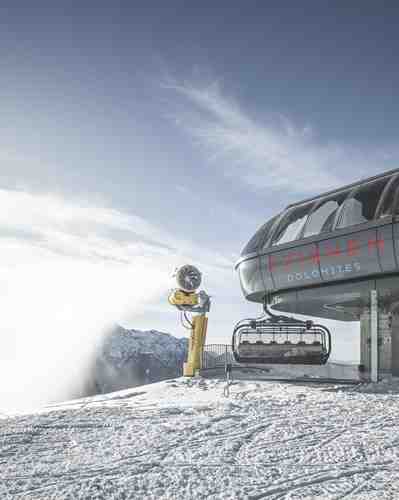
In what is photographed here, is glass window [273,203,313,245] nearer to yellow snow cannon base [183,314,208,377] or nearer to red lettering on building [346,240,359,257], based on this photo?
red lettering on building [346,240,359,257]

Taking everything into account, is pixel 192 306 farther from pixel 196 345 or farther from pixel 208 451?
pixel 208 451

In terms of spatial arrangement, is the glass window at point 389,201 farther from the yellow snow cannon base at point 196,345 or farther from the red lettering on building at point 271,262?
the yellow snow cannon base at point 196,345

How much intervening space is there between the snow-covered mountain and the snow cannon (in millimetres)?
127948

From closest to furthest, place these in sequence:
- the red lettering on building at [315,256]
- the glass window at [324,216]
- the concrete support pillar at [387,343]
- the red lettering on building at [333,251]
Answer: the red lettering on building at [333,251]
the red lettering on building at [315,256]
the glass window at [324,216]
the concrete support pillar at [387,343]

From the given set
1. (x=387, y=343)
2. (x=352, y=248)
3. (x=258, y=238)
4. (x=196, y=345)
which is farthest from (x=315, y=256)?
(x=196, y=345)

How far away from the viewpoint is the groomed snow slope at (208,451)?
4.64 meters

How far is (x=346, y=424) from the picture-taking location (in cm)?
781

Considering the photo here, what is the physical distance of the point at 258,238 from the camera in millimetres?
18125

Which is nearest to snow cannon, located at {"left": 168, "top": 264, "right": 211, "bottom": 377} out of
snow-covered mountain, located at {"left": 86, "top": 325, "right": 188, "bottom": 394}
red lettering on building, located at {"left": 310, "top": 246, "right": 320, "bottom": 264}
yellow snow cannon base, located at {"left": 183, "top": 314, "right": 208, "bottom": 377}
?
yellow snow cannon base, located at {"left": 183, "top": 314, "right": 208, "bottom": 377}

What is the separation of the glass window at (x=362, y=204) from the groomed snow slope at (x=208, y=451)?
19.0 feet

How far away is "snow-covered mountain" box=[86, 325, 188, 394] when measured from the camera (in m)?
146

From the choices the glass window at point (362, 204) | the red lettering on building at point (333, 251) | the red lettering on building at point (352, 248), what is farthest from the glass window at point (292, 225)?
the red lettering on building at point (352, 248)

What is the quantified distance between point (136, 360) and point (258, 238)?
139 m

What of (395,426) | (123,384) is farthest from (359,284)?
(123,384)
